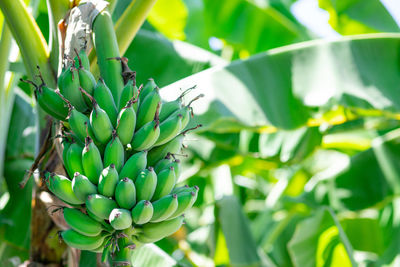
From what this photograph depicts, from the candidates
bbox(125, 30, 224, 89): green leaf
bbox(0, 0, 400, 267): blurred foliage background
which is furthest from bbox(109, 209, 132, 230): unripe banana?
bbox(125, 30, 224, 89): green leaf

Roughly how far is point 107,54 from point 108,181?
29 centimetres

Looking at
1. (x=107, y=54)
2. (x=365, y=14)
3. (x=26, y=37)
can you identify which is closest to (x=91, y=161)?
(x=107, y=54)

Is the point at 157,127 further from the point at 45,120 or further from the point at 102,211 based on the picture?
the point at 45,120

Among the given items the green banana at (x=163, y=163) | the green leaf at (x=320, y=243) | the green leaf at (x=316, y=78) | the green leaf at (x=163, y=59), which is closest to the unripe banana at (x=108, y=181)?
the green banana at (x=163, y=163)

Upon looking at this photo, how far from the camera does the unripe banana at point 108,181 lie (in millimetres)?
789

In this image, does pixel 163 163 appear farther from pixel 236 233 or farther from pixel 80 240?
pixel 236 233

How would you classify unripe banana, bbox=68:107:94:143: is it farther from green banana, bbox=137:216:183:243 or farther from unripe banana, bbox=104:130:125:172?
green banana, bbox=137:216:183:243

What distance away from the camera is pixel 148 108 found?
896 millimetres

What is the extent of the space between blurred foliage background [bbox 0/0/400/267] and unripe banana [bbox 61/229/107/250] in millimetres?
406

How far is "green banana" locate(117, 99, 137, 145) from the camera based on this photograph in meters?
0.83

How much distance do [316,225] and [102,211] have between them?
4.51 feet

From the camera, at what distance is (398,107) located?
173cm

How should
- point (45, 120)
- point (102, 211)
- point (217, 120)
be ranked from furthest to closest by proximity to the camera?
point (217, 120), point (45, 120), point (102, 211)

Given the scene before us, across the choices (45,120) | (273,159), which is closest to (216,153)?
(273,159)
